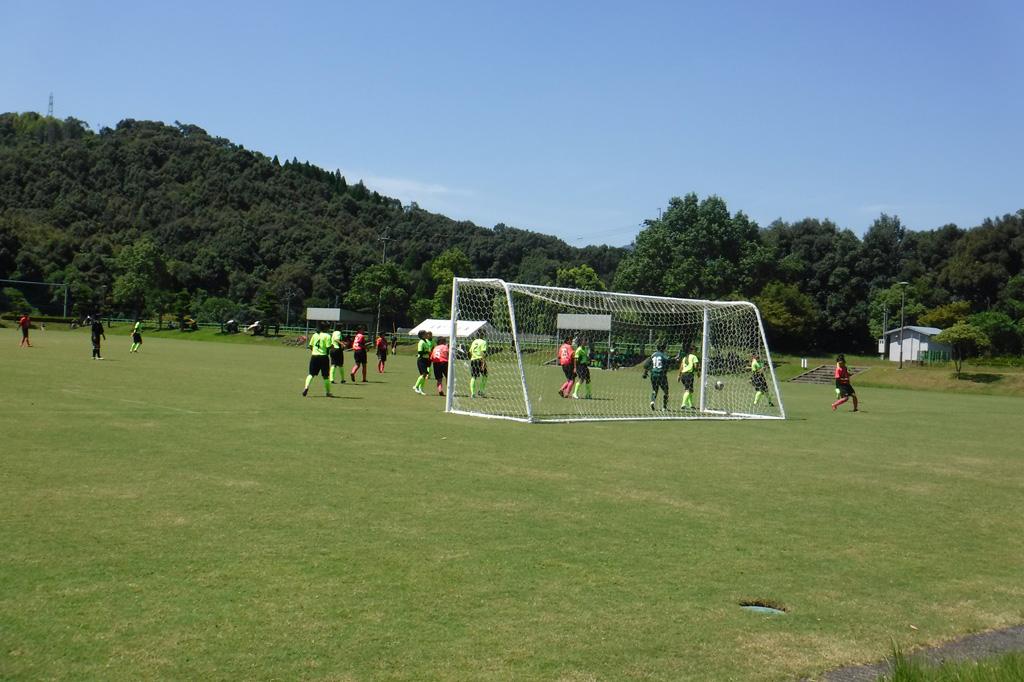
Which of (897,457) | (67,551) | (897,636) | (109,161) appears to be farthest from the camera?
(109,161)

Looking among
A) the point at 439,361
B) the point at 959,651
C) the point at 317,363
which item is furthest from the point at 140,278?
the point at 959,651

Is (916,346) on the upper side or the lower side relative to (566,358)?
upper

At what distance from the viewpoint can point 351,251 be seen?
115125mm

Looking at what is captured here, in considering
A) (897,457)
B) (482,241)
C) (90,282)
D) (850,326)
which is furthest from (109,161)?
(897,457)

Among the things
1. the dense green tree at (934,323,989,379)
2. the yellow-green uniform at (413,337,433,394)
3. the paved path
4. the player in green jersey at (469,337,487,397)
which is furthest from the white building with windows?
the paved path

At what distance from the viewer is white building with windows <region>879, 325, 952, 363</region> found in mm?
66062

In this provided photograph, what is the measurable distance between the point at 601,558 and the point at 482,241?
117m

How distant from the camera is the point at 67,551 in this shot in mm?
6422

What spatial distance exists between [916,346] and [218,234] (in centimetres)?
8622

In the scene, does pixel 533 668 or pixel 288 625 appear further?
pixel 288 625

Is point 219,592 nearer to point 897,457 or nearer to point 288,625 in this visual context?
point 288,625

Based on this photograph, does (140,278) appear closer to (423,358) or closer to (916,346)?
(916,346)

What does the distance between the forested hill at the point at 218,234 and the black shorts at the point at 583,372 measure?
68.6 metres

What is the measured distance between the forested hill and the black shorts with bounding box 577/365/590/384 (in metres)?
68.6
